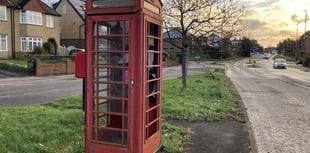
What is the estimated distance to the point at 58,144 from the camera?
18.0 feet

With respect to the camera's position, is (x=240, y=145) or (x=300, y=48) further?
(x=300, y=48)

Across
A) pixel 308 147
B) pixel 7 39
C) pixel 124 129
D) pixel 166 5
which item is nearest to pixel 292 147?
pixel 308 147

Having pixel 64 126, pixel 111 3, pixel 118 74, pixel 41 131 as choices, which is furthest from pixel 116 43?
pixel 64 126

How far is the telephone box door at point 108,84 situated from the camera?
4438mm

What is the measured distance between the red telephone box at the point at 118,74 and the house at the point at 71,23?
47679 millimetres

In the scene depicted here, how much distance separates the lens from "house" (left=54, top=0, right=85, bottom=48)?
2042 inches

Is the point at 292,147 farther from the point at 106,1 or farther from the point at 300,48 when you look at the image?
the point at 300,48

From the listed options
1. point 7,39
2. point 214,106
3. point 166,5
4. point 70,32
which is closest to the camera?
point 214,106

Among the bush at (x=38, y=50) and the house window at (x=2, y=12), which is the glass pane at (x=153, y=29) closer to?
the bush at (x=38, y=50)

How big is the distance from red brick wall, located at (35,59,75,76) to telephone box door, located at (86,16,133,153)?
966 inches

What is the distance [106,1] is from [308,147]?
184 inches

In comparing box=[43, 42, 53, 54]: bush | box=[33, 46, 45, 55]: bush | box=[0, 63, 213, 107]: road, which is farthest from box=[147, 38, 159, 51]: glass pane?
box=[43, 42, 53, 54]: bush

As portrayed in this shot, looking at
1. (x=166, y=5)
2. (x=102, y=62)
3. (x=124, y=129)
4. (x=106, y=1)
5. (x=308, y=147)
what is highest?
(x=166, y=5)

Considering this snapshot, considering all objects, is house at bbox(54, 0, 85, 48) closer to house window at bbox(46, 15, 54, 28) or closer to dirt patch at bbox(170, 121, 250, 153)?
house window at bbox(46, 15, 54, 28)
